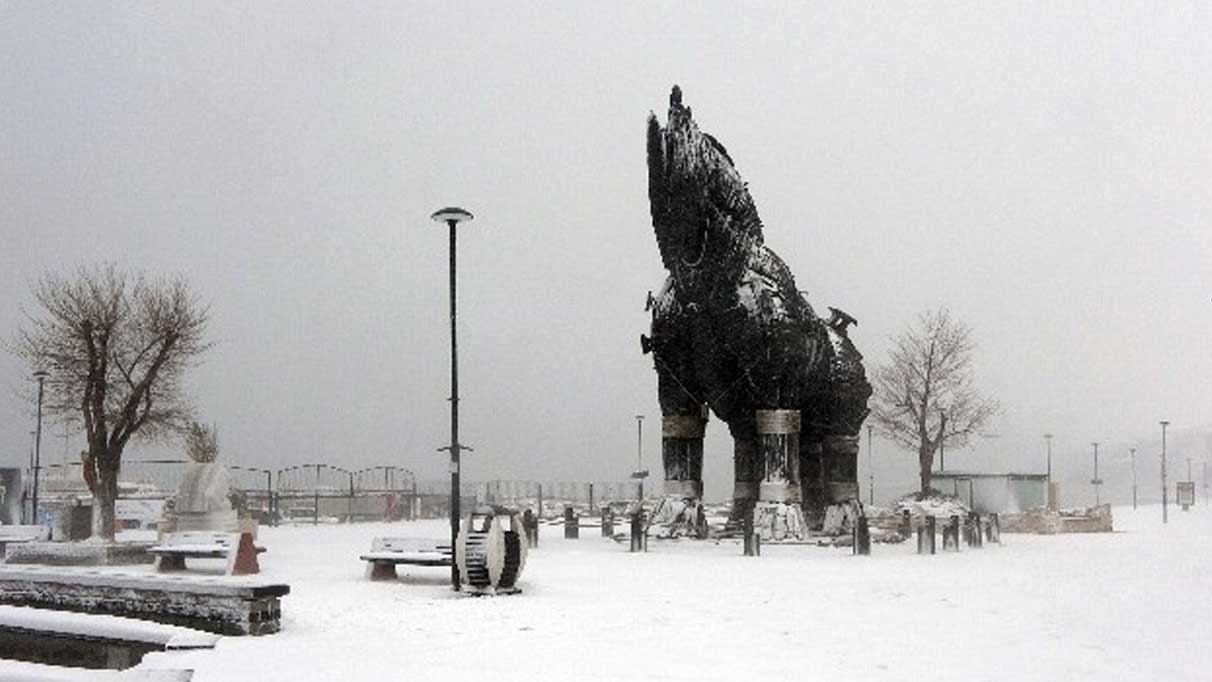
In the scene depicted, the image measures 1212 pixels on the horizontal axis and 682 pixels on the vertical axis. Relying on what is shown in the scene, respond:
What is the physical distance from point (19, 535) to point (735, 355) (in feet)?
50.2

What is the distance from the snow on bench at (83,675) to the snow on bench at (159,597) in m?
1.69

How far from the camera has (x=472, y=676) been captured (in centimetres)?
816

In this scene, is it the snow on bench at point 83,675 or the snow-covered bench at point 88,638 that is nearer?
the snow on bench at point 83,675

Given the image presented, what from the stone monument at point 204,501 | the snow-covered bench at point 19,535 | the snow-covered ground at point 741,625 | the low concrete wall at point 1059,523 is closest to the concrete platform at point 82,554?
the snow-covered bench at point 19,535

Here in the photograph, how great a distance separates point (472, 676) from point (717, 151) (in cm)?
1782

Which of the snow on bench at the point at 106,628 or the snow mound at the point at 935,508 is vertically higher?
the snow on bench at the point at 106,628

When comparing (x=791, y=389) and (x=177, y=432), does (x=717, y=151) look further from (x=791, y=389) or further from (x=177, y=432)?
(x=177, y=432)

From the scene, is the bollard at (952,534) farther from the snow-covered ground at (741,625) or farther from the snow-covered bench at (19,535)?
the snow-covered bench at (19,535)

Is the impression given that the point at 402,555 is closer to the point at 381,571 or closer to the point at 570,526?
the point at 381,571

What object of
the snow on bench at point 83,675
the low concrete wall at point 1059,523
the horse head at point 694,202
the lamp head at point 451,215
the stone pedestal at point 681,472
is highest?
the horse head at point 694,202

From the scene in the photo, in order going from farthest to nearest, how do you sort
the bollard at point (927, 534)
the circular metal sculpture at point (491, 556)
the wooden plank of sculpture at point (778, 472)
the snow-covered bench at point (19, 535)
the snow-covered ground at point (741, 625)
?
the bollard at point (927, 534)
the wooden plank of sculpture at point (778, 472)
the snow-covered bench at point (19, 535)
the circular metal sculpture at point (491, 556)
the snow-covered ground at point (741, 625)

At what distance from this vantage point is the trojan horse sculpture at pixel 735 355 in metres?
23.5

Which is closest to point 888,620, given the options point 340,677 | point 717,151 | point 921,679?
point 921,679

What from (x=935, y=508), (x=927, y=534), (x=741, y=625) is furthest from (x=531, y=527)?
(x=741, y=625)
